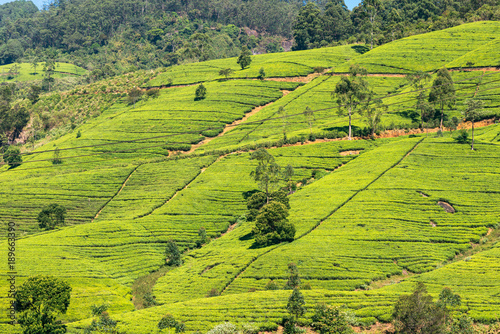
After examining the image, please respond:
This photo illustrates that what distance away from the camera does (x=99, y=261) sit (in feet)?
232

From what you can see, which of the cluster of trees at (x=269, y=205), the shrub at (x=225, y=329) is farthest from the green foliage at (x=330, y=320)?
the cluster of trees at (x=269, y=205)

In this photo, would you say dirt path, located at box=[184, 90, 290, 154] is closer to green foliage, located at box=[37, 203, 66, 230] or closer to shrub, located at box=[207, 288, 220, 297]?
green foliage, located at box=[37, 203, 66, 230]

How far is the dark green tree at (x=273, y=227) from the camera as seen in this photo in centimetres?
6869

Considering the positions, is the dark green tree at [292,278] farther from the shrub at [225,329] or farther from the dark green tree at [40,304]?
the dark green tree at [40,304]

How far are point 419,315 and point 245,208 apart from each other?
45847 millimetres

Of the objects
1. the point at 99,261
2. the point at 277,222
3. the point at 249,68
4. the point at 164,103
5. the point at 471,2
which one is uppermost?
the point at 471,2

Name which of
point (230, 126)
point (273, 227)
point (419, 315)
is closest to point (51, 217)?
point (273, 227)

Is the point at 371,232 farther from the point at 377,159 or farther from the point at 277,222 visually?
the point at 377,159

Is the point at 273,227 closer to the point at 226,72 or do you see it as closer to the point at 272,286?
the point at 272,286

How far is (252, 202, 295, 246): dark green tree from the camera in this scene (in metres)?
68.7

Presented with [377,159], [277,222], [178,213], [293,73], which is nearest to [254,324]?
[277,222]

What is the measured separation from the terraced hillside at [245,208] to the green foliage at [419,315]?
3259 millimetres

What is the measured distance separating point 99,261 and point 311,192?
3632cm

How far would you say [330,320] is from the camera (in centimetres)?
4500
